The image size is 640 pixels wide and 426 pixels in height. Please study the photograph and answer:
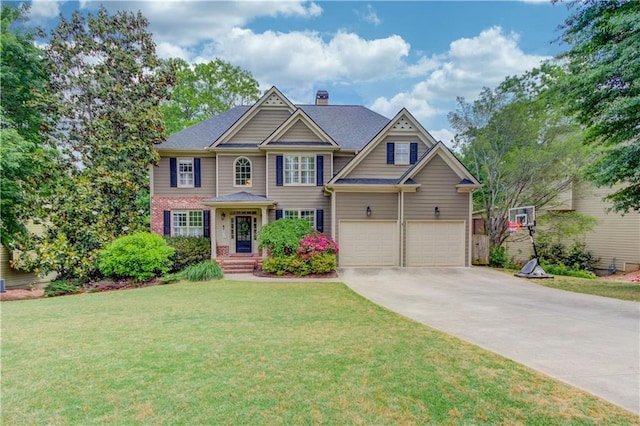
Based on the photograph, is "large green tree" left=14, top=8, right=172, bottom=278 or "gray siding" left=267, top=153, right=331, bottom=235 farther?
"gray siding" left=267, top=153, right=331, bottom=235

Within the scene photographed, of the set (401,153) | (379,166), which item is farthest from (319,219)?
(401,153)

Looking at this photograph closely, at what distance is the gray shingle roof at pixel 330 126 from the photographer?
16.1 metres

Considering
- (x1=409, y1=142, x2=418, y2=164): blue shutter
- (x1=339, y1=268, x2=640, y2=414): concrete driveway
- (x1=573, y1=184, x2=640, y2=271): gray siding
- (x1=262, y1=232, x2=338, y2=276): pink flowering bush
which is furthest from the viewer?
(x1=409, y1=142, x2=418, y2=164): blue shutter

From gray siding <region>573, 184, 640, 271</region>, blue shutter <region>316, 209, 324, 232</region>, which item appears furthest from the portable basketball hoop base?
blue shutter <region>316, 209, 324, 232</region>

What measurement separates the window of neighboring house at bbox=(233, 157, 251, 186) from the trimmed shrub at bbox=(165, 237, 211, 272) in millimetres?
3246

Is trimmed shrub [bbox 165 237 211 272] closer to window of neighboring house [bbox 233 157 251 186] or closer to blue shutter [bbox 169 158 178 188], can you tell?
blue shutter [bbox 169 158 178 188]

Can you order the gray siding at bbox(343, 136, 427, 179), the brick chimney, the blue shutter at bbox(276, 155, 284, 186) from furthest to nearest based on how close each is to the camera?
the brick chimney → the blue shutter at bbox(276, 155, 284, 186) → the gray siding at bbox(343, 136, 427, 179)

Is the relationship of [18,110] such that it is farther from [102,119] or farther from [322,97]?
[322,97]

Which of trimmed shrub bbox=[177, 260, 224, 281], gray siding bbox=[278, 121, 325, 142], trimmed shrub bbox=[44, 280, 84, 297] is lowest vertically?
trimmed shrub bbox=[44, 280, 84, 297]

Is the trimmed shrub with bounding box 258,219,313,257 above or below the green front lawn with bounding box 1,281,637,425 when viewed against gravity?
above

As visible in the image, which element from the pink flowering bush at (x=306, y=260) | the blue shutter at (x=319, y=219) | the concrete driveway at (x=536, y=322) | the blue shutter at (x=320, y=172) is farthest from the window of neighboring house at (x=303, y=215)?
the concrete driveway at (x=536, y=322)

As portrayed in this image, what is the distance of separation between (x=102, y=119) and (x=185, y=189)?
16.7 ft

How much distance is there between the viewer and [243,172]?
52.3 feet

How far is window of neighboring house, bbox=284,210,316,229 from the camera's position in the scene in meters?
15.6
